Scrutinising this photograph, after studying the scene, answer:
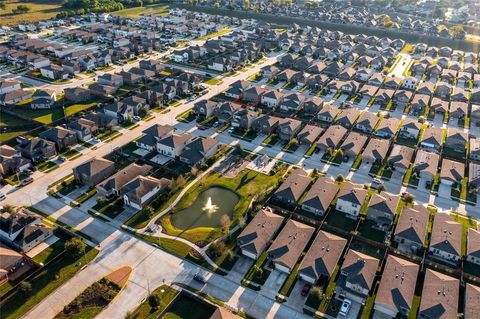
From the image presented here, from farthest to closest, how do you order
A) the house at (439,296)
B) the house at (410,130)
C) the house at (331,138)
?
the house at (410,130)
the house at (331,138)
the house at (439,296)

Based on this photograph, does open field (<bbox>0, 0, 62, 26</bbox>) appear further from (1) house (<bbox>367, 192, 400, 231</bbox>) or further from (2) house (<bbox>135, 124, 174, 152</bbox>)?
(1) house (<bbox>367, 192, 400, 231</bbox>)

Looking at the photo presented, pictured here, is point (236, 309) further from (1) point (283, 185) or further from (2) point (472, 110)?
(2) point (472, 110)

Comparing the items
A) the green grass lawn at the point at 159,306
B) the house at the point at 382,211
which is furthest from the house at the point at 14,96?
the house at the point at 382,211

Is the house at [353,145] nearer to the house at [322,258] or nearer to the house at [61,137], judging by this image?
the house at [322,258]

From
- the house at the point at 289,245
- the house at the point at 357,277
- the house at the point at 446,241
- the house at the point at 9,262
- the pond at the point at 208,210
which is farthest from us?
the pond at the point at 208,210

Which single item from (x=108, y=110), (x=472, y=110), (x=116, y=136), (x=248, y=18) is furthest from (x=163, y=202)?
(x=248, y=18)
